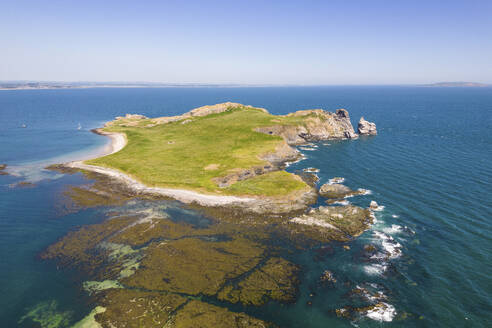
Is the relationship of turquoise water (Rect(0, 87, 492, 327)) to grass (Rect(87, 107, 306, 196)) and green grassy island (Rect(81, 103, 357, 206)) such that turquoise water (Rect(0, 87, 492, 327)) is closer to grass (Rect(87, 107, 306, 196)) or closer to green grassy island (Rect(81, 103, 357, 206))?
green grassy island (Rect(81, 103, 357, 206))

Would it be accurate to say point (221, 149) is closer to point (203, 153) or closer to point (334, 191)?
point (203, 153)

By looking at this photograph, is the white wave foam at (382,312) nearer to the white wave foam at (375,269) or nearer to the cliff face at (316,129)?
the white wave foam at (375,269)

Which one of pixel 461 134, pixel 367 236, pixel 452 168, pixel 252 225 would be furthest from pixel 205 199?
pixel 461 134

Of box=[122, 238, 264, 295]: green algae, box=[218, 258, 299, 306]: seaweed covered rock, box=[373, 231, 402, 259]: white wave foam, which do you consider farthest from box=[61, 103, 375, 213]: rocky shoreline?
box=[218, 258, 299, 306]: seaweed covered rock

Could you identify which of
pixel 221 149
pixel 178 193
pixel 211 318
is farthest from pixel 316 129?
pixel 211 318

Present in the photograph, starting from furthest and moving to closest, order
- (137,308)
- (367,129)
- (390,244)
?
1. (367,129)
2. (390,244)
3. (137,308)

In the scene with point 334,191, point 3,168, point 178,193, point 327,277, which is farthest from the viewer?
point 3,168
